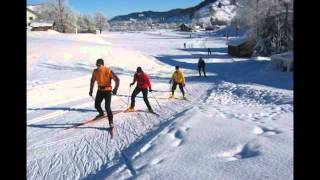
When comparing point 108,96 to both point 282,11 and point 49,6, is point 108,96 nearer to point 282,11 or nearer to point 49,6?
point 282,11

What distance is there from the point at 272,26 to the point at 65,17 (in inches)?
2503

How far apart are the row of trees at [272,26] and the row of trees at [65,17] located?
46.2 metres

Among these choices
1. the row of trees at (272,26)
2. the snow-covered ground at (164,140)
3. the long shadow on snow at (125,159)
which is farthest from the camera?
the row of trees at (272,26)

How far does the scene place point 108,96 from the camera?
10.7 metres

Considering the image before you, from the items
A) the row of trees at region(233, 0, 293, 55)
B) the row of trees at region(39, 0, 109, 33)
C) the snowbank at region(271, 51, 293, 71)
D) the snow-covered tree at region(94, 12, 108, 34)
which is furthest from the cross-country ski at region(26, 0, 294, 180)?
the snow-covered tree at region(94, 12, 108, 34)

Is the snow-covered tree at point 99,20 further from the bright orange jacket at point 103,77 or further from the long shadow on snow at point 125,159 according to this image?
the long shadow on snow at point 125,159

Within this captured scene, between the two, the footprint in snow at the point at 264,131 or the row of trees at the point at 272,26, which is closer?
the footprint in snow at the point at 264,131

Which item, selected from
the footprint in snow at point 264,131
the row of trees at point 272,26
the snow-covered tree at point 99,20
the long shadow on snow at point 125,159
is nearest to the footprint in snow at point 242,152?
the footprint in snow at point 264,131

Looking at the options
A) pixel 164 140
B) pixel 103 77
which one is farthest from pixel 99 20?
pixel 164 140

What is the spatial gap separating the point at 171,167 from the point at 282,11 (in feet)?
115

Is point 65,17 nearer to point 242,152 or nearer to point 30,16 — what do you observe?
point 30,16

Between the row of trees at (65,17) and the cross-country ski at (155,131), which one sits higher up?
the row of trees at (65,17)

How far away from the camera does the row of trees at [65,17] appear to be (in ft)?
276
